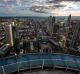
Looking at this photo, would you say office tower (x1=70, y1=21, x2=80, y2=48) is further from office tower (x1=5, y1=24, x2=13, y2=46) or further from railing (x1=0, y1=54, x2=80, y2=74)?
railing (x1=0, y1=54, x2=80, y2=74)

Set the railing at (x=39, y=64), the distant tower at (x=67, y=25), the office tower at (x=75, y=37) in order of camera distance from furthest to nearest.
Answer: the distant tower at (x=67, y=25) → the office tower at (x=75, y=37) → the railing at (x=39, y=64)

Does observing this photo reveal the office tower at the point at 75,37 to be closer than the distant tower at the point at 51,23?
Yes

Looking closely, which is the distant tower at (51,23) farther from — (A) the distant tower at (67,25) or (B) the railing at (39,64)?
(B) the railing at (39,64)

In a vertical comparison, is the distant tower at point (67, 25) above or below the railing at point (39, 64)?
below

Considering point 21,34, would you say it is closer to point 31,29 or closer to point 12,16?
point 31,29

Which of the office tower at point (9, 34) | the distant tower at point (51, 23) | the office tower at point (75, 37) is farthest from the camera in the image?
the distant tower at point (51, 23)

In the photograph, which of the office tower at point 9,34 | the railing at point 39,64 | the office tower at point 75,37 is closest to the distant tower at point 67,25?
the office tower at point 75,37

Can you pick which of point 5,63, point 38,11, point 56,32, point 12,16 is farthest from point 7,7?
point 5,63

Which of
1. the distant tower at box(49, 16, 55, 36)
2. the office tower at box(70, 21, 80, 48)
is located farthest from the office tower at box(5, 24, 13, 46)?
the office tower at box(70, 21, 80, 48)

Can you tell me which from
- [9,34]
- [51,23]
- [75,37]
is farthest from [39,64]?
[51,23]

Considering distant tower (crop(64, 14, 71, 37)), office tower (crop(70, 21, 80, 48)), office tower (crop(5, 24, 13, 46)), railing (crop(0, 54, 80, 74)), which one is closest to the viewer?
railing (crop(0, 54, 80, 74))

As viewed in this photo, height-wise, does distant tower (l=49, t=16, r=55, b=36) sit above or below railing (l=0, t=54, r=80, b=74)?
below
